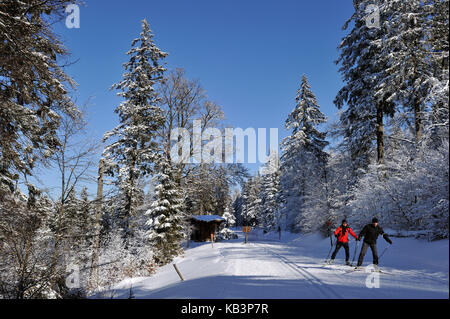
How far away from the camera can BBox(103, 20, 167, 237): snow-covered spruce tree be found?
16656 millimetres

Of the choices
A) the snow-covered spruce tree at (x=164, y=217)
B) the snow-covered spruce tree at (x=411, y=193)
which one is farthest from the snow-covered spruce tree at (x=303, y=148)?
the snow-covered spruce tree at (x=164, y=217)

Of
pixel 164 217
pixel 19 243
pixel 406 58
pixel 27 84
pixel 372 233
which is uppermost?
pixel 406 58

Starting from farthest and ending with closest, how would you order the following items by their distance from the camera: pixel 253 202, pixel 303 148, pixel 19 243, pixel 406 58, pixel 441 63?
1. pixel 253 202
2. pixel 303 148
3. pixel 406 58
4. pixel 19 243
5. pixel 441 63

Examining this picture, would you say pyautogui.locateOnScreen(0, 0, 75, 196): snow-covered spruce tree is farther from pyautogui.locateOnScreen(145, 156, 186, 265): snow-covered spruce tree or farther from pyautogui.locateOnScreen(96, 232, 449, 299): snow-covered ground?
pyautogui.locateOnScreen(145, 156, 186, 265): snow-covered spruce tree

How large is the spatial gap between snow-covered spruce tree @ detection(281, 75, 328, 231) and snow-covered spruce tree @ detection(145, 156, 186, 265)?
48.6 feet

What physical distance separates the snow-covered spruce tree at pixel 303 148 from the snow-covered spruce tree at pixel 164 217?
14.8 meters

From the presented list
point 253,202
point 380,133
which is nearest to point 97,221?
point 380,133

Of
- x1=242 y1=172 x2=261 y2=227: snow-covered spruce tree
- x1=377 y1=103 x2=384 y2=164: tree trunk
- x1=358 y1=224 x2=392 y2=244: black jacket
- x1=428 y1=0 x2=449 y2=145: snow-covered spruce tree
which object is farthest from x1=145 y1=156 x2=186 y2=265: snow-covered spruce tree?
x1=242 y1=172 x2=261 y2=227: snow-covered spruce tree

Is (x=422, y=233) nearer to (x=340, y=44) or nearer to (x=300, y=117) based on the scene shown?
(x=340, y=44)

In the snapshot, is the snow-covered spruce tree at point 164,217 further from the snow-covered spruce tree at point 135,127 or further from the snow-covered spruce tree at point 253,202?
the snow-covered spruce tree at point 253,202

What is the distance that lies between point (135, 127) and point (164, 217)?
630cm

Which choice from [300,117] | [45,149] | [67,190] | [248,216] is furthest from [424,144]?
[248,216]

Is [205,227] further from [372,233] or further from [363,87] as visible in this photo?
[372,233]

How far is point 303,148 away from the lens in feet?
96.1
